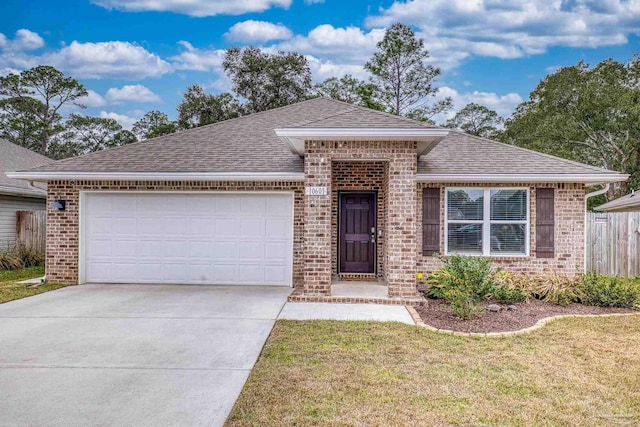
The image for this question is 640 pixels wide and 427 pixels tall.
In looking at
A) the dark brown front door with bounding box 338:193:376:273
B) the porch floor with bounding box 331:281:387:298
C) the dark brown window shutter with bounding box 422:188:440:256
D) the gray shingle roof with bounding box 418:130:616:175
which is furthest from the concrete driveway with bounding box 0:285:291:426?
the gray shingle roof with bounding box 418:130:616:175

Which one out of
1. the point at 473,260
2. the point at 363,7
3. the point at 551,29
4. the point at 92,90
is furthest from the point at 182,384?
the point at 92,90

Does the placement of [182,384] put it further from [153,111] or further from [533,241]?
[153,111]

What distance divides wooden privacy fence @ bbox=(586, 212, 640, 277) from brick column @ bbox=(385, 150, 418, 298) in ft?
21.6

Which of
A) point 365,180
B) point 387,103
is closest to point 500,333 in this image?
point 365,180

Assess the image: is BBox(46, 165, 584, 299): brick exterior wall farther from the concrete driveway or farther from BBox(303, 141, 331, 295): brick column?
the concrete driveway

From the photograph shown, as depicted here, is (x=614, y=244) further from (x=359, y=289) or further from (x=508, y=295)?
(x=359, y=289)

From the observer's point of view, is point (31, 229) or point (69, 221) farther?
point (31, 229)

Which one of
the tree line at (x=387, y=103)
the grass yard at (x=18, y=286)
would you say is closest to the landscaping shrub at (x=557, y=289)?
the grass yard at (x=18, y=286)

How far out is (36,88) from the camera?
32688 mm

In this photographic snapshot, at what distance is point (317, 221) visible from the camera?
7.94 m

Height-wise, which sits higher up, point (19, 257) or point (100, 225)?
point (100, 225)

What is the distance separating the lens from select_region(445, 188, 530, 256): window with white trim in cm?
929

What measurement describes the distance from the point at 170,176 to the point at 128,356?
5.15 m

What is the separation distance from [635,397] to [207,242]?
26.4ft
